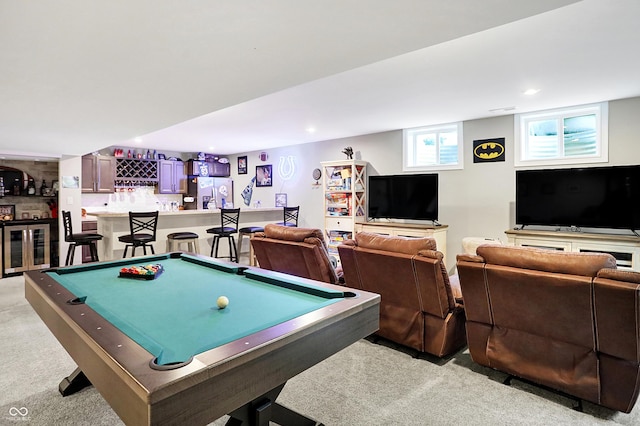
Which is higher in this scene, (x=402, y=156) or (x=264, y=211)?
(x=402, y=156)

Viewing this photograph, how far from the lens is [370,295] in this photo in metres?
1.83

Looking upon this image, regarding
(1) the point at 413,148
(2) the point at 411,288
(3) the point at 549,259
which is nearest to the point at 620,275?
(3) the point at 549,259

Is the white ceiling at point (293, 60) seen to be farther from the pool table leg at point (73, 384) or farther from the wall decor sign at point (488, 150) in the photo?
the pool table leg at point (73, 384)

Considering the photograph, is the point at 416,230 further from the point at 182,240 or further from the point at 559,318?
the point at 182,240

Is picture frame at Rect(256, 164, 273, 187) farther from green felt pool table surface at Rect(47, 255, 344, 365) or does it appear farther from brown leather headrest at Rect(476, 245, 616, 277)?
brown leather headrest at Rect(476, 245, 616, 277)

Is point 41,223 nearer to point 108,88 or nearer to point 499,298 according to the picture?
point 108,88

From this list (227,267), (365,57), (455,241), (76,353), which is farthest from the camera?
(455,241)

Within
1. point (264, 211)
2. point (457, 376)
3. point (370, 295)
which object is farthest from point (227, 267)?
point (264, 211)

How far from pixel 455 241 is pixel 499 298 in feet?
11.2

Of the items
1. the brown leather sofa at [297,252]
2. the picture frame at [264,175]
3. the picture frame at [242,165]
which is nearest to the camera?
the brown leather sofa at [297,252]

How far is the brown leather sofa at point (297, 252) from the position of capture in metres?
3.14

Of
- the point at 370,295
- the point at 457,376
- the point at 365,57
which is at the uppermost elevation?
the point at 365,57

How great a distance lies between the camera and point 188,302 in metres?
1.78

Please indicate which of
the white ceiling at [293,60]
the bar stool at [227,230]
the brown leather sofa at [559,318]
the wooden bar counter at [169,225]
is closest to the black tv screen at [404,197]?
the white ceiling at [293,60]
